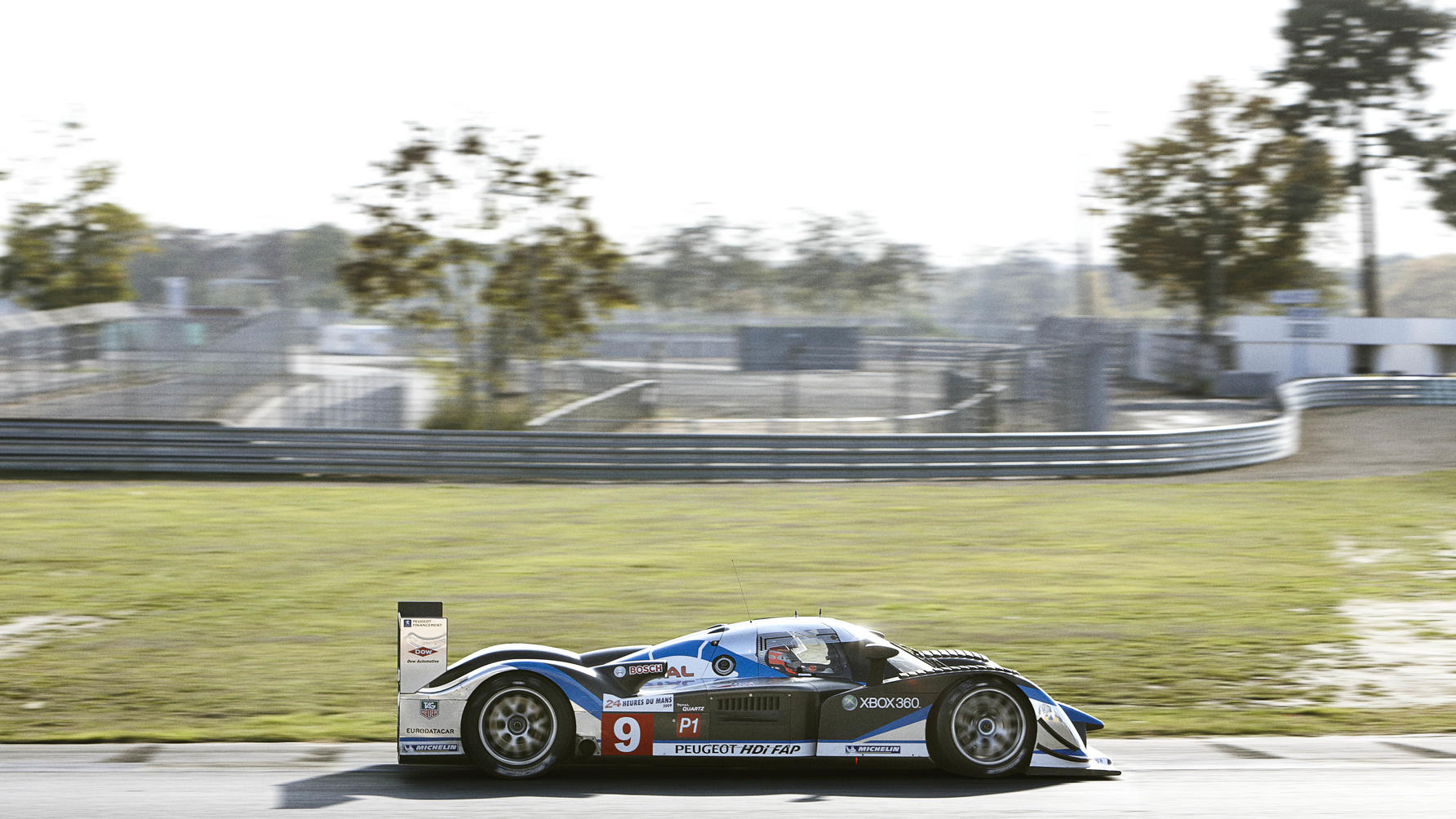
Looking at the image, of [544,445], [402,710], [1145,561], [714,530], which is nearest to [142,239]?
[544,445]

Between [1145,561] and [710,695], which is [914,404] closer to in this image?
[1145,561]

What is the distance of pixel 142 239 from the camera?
36.6 metres

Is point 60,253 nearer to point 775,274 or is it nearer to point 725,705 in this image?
point 775,274

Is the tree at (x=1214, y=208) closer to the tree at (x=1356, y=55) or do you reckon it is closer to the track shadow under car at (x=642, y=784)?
the tree at (x=1356, y=55)

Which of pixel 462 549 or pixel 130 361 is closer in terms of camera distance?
pixel 462 549

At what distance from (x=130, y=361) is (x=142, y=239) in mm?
17503

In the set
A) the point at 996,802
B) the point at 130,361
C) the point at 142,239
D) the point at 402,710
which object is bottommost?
the point at 996,802

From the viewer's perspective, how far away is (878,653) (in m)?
6.42

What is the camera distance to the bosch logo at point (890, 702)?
636cm

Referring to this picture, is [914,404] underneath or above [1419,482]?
above

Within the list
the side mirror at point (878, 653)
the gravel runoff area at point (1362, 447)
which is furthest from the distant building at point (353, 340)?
the side mirror at point (878, 653)

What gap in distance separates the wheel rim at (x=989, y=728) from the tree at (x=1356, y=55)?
2289 inches

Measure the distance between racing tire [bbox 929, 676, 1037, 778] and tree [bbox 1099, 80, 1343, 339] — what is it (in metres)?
45.6

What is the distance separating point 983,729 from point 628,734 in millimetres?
1744
